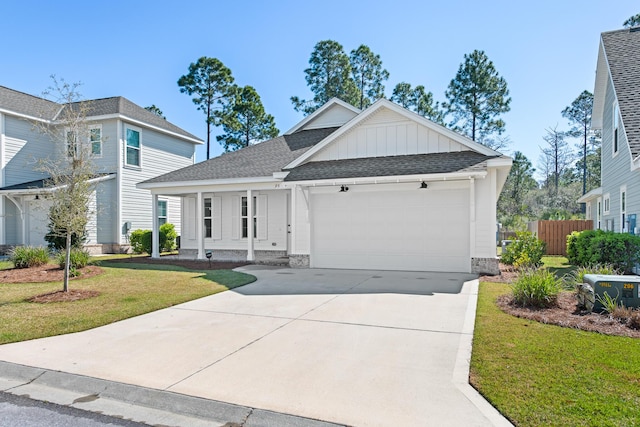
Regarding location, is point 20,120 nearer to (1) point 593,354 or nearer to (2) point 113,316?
(2) point 113,316

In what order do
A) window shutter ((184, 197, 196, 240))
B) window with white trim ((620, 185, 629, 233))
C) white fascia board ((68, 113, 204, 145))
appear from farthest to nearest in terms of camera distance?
white fascia board ((68, 113, 204, 145))
window shutter ((184, 197, 196, 240))
window with white trim ((620, 185, 629, 233))

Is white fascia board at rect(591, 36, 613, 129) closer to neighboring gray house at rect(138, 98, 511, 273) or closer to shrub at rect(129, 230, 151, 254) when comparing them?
neighboring gray house at rect(138, 98, 511, 273)

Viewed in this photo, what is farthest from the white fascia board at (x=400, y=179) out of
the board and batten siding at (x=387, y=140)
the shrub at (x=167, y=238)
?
the shrub at (x=167, y=238)

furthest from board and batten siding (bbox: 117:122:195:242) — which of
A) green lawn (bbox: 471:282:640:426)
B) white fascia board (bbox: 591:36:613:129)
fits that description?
white fascia board (bbox: 591:36:613:129)

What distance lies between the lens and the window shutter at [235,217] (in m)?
15.9

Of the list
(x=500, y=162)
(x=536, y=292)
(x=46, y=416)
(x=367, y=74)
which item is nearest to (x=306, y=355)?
(x=46, y=416)

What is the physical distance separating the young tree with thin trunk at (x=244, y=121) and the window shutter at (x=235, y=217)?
17.8m

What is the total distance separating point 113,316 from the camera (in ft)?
21.9

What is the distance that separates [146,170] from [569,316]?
65.7 ft

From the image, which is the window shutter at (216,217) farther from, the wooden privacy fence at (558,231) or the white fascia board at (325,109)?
the wooden privacy fence at (558,231)

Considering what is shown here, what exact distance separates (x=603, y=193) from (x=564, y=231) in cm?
376

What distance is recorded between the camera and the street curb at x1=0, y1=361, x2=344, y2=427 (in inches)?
130

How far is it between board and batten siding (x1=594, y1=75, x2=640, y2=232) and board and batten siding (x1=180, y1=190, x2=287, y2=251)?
1107 cm

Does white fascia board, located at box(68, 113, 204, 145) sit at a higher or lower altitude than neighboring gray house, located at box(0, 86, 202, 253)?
higher
